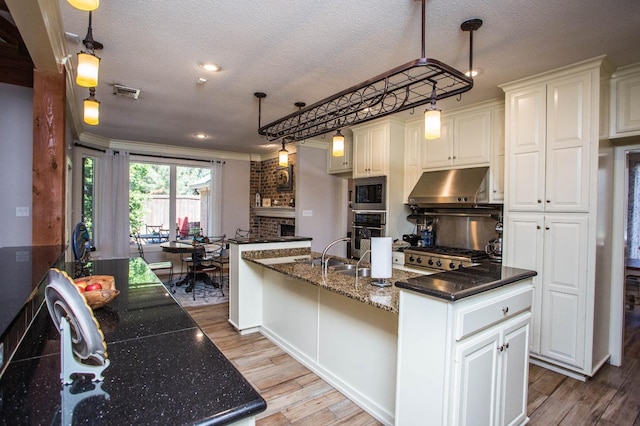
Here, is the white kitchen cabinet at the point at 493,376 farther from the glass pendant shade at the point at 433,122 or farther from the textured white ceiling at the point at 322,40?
the textured white ceiling at the point at 322,40

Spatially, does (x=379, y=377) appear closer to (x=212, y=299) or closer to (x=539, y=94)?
(x=539, y=94)

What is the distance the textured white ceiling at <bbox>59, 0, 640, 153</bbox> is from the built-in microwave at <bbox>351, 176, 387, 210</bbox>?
1.36m

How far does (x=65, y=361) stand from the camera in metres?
0.85

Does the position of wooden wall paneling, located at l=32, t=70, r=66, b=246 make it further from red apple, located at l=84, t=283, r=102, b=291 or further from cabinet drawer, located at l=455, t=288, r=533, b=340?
cabinet drawer, located at l=455, t=288, r=533, b=340

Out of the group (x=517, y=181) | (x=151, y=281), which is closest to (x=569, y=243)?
(x=517, y=181)

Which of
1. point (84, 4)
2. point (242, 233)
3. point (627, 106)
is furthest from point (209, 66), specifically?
point (242, 233)

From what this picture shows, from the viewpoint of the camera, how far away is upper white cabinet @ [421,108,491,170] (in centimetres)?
351

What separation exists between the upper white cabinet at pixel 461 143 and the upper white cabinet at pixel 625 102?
0.99m

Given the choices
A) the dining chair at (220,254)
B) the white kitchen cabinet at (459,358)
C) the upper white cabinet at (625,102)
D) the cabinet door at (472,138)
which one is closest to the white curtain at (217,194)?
the dining chair at (220,254)

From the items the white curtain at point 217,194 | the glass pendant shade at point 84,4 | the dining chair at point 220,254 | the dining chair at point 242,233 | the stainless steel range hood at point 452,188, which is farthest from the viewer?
the dining chair at point 242,233

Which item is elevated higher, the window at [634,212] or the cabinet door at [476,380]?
the window at [634,212]

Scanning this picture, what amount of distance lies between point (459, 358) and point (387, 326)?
1.99 feet

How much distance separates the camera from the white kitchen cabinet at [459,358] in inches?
59.1

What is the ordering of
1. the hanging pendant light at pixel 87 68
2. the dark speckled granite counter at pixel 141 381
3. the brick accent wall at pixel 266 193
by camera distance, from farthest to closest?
1. the brick accent wall at pixel 266 193
2. the hanging pendant light at pixel 87 68
3. the dark speckled granite counter at pixel 141 381
